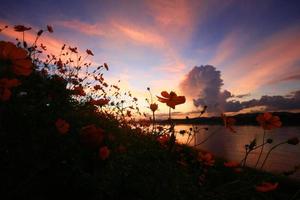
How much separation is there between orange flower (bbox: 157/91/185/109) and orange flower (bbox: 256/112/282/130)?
1.40 metres

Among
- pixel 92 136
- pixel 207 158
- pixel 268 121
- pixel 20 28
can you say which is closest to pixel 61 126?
pixel 92 136

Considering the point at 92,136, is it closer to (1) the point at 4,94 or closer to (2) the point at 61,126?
(2) the point at 61,126

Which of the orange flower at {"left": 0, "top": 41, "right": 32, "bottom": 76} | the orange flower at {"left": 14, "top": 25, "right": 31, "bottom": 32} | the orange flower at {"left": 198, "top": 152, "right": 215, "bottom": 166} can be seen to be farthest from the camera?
the orange flower at {"left": 198, "top": 152, "right": 215, "bottom": 166}

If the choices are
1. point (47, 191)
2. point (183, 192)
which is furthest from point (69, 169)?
point (183, 192)

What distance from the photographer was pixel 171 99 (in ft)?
7.08

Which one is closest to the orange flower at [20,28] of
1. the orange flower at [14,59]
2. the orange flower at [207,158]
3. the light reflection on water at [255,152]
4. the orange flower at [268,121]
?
the orange flower at [14,59]

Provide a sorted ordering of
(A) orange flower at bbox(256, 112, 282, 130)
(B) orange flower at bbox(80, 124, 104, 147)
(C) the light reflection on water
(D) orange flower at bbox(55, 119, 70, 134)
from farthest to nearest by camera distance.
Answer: (C) the light reflection on water
(A) orange flower at bbox(256, 112, 282, 130)
(D) orange flower at bbox(55, 119, 70, 134)
(B) orange flower at bbox(80, 124, 104, 147)

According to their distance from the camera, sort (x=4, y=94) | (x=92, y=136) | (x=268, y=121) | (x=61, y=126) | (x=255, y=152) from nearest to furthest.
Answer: (x=4, y=94) < (x=92, y=136) < (x=61, y=126) < (x=268, y=121) < (x=255, y=152)

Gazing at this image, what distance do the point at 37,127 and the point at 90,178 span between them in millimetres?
741

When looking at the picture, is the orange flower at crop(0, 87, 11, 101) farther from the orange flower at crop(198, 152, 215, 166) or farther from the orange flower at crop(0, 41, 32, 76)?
the orange flower at crop(198, 152, 215, 166)

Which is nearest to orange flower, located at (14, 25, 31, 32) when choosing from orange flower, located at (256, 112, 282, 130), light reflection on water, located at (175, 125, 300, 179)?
light reflection on water, located at (175, 125, 300, 179)

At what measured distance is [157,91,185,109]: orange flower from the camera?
2109 mm

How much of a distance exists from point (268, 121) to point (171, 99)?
163 centimetres

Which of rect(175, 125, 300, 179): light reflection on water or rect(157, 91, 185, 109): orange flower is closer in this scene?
rect(157, 91, 185, 109): orange flower
